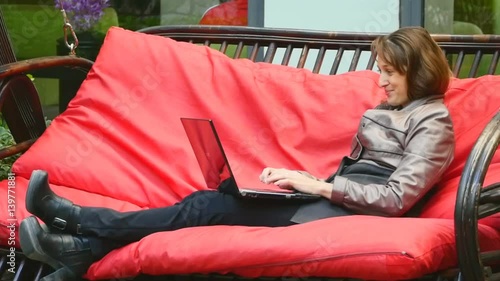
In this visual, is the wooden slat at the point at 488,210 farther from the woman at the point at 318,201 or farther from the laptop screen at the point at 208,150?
the laptop screen at the point at 208,150

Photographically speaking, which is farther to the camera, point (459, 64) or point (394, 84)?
point (459, 64)

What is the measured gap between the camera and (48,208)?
7.94ft

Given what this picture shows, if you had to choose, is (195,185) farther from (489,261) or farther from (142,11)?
(142,11)

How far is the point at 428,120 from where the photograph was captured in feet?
8.14

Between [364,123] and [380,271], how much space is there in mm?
740

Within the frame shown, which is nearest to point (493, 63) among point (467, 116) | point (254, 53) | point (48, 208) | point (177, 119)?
point (467, 116)

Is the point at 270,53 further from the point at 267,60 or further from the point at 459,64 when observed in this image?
the point at 459,64

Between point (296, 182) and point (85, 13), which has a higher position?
point (296, 182)

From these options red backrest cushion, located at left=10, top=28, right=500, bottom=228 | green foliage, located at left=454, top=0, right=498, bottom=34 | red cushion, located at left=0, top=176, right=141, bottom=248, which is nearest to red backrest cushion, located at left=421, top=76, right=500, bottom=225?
red backrest cushion, located at left=10, top=28, right=500, bottom=228

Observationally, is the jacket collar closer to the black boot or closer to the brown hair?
the brown hair

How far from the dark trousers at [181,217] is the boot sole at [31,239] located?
125mm

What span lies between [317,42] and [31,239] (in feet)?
4.24

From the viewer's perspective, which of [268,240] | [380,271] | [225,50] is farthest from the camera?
[225,50]

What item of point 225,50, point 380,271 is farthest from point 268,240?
point 225,50
